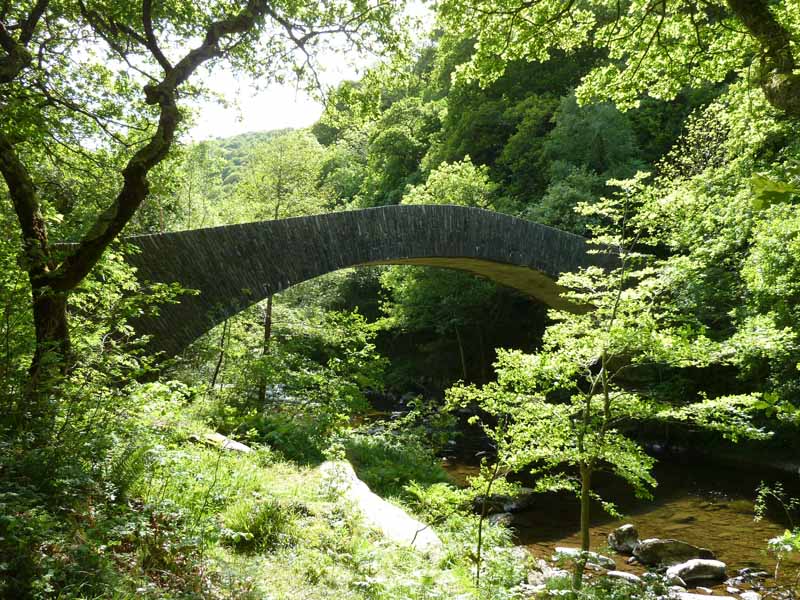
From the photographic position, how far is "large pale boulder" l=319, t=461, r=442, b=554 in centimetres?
414

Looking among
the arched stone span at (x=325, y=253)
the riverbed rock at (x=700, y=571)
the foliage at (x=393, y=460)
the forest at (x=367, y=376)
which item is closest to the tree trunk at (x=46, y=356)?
the forest at (x=367, y=376)

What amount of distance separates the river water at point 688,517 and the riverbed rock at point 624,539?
0.51 feet

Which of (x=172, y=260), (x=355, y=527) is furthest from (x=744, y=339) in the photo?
(x=172, y=260)

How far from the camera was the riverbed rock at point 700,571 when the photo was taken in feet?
17.9

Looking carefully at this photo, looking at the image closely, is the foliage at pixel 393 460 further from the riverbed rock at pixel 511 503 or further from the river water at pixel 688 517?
the river water at pixel 688 517

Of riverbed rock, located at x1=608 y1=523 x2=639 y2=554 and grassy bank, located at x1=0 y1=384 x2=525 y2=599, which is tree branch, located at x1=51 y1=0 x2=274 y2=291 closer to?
grassy bank, located at x1=0 y1=384 x2=525 y2=599

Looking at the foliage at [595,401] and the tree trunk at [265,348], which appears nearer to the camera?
the foliage at [595,401]

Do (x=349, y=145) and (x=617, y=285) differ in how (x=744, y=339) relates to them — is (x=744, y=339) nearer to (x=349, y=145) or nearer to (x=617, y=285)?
(x=617, y=285)

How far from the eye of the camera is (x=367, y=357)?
8.22m

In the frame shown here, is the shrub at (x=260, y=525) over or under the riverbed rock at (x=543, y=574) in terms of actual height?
over

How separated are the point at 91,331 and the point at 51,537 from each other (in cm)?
242

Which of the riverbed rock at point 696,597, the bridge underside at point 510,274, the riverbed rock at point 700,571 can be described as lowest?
the riverbed rock at point 696,597

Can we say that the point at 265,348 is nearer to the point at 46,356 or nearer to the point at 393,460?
the point at 393,460

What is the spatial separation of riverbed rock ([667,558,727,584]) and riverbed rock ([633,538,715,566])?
1.10 ft
